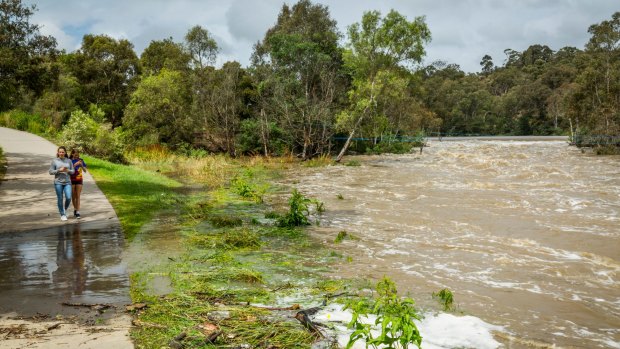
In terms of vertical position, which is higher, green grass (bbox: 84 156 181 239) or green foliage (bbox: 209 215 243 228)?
green grass (bbox: 84 156 181 239)

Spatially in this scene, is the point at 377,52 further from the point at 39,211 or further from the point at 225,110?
the point at 39,211

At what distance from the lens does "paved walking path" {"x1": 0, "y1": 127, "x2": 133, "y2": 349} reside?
16.0 feet

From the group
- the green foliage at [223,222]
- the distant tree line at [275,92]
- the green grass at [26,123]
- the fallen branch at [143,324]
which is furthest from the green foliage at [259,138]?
the fallen branch at [143,324]

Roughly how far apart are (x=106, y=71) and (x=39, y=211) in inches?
1581

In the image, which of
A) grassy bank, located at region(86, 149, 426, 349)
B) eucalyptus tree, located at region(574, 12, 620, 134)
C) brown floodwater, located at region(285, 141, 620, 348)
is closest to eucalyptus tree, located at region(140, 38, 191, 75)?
brown floodwater, located at region(285, 141, 620, 348)

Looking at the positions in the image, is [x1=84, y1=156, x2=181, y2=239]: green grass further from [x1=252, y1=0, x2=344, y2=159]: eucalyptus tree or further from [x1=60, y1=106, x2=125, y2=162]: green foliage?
[x1=252, y1=0, x2=344, y2=159]: eucalyptus tree

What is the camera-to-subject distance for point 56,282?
7.01m

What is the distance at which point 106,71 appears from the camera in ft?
158

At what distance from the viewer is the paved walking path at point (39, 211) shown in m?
4.88

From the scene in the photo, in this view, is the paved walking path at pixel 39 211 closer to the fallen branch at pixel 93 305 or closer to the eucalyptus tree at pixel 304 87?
the fallen branch at pixel 93 305

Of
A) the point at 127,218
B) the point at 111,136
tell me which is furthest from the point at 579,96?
the point at 127,218

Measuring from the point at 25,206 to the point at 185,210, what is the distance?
4.08m

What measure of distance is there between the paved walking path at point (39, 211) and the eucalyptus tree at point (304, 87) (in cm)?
1577

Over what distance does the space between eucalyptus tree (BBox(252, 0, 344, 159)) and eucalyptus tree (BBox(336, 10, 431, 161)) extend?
213 centimetres
